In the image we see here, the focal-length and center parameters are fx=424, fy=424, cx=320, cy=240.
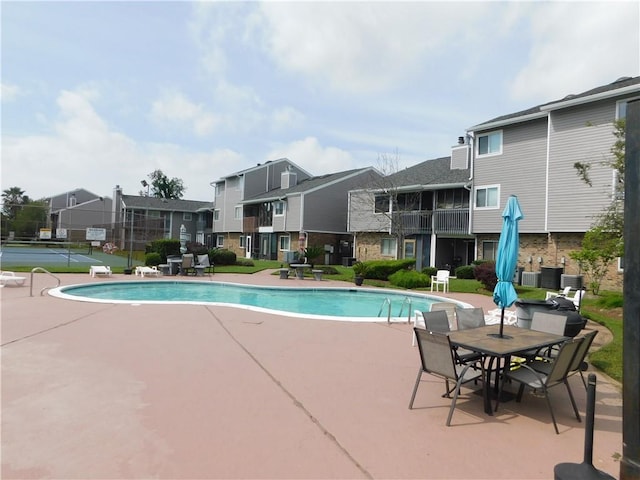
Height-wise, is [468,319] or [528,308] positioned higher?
[468,319]

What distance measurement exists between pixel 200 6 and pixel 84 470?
456 inches

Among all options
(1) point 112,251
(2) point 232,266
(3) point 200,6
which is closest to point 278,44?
(3) point 200,6

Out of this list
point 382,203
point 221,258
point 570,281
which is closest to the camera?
point 570,281

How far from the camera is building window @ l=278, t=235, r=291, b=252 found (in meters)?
36.9

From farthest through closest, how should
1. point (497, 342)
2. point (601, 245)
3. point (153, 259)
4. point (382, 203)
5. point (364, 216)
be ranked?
point (364, 216)
point (382, 203)
point (153, 259)
point (601, 245)
point (497, 342)

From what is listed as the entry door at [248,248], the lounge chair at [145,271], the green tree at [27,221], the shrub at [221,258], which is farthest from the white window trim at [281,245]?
the green tree at [27,221]

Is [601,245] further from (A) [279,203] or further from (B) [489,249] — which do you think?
(A) [279,203]

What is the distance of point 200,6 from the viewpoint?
1146cm

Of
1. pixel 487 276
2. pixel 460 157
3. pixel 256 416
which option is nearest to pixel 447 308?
pixel 256 416

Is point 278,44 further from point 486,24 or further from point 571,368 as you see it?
point 571,368

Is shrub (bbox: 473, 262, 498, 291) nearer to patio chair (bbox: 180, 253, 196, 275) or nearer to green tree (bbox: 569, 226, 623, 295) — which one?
green tree (bbox: 569, 226, 623, 295)

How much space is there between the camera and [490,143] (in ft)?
77.0

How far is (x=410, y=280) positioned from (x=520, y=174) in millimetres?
8313

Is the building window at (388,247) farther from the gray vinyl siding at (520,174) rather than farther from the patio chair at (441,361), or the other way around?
the patio chair at (441,361)
